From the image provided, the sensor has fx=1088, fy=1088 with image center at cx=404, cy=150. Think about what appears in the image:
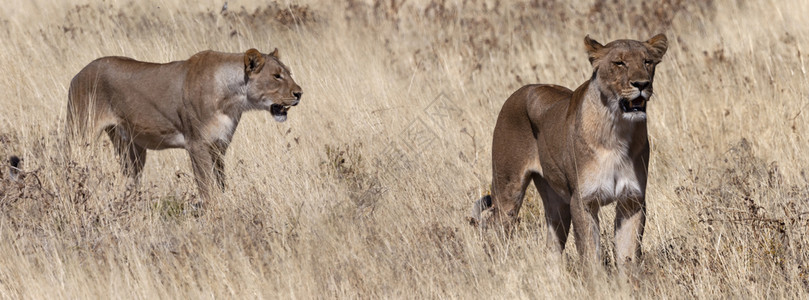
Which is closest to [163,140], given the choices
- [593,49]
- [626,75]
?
[593,49]

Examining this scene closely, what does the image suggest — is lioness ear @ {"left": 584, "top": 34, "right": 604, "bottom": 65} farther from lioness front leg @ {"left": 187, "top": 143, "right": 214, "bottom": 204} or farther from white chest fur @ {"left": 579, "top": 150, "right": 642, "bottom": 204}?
lioness front leg @ {"left": 187, "top": 143, "right": 214, "bottom": 204}

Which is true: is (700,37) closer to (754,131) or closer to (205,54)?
(754,131)

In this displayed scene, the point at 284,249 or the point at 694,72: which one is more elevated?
the point at 284,249

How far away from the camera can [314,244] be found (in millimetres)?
5234

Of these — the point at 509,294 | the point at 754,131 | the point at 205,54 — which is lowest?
the point at 754,131

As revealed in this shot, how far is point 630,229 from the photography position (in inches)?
199

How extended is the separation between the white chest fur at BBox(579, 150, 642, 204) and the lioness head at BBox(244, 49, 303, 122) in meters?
3.04

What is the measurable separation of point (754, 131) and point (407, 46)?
3.88 meters

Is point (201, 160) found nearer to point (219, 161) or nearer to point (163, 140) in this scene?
point (219, 161)

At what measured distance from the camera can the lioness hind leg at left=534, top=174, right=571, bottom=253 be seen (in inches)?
225

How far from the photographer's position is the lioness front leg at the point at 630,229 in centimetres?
500

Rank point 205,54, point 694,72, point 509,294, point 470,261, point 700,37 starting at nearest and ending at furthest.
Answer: point 509,294 < point 470,261 < point 205,54 < point 694,72 < point 700,37

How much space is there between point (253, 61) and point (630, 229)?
329 centimetres

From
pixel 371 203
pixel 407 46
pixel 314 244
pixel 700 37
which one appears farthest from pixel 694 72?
pixel 314 244
